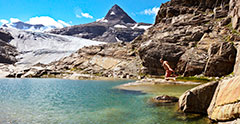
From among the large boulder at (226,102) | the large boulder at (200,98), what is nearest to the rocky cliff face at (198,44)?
the large boulder at (200,98)

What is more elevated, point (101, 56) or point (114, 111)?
point (101, 56)

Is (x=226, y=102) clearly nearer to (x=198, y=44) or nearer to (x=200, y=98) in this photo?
(x=200, y=98)

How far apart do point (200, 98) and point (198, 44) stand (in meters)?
66.6

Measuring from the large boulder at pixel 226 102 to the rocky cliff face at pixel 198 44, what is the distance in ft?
176

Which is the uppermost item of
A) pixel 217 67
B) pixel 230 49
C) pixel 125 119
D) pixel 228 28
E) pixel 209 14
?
Result: pixel 209 14

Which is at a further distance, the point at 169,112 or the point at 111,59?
the point at 111,59

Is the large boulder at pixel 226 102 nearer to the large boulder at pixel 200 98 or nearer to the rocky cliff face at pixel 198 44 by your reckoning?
the large boulder at pixel 200 98

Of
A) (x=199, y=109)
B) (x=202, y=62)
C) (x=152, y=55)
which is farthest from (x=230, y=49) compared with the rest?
(x=199, y=109)

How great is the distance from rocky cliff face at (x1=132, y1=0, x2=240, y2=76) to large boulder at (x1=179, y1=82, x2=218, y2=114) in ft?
170

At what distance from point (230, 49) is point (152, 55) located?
107ft

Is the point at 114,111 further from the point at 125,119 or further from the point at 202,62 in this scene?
the point at 202,62

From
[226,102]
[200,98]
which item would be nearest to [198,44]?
[200,98]

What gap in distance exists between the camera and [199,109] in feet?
66.2

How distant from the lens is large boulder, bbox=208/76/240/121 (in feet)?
47.7
